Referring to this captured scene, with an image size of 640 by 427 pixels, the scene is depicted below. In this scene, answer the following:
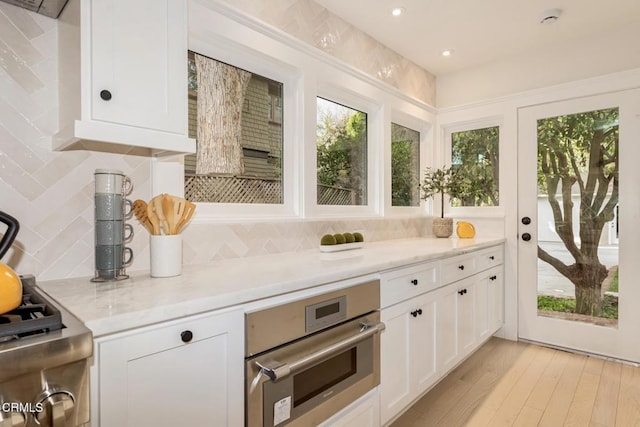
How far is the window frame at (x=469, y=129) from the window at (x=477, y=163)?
0.03 m

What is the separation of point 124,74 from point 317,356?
117 centimetres

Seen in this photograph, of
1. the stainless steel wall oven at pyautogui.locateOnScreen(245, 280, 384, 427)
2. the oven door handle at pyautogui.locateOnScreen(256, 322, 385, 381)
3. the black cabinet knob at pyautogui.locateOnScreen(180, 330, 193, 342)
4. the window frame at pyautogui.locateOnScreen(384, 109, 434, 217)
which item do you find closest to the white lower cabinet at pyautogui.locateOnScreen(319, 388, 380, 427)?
the stainless steel wall oven at pyautogui.locateOnScreen(245, 280, 384, 427)

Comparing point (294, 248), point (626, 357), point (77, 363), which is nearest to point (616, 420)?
point (626, 357)

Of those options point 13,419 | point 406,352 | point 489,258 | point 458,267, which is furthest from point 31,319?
point 489,258

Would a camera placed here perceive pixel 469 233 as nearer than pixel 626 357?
No

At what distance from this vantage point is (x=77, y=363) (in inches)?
29.7

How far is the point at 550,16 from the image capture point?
2.54 meters

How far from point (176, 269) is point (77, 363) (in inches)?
25.5

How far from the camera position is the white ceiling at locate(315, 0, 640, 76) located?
7.93 ft

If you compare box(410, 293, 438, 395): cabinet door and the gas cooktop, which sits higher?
the gas cooktop

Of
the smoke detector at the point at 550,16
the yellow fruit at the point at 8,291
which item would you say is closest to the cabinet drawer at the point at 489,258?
the smoke detector at the point at 550,16

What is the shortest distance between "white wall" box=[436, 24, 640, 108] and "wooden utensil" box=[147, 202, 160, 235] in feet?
10.3

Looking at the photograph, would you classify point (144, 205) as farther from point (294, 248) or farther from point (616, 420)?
point (616, 420)

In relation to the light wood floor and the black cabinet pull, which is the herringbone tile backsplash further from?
the light wood floor
